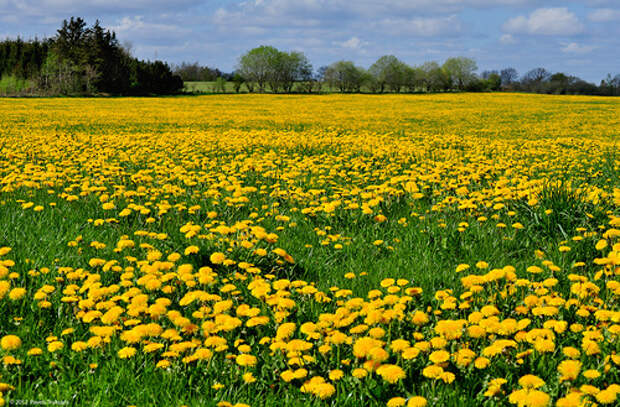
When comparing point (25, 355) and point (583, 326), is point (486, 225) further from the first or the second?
point (25, 355)

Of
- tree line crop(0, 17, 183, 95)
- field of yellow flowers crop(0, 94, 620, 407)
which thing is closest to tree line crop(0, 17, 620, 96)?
tree line crop(0, 17, 183, 95)

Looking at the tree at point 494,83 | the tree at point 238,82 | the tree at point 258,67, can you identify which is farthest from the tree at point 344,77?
the tree at point 494,83

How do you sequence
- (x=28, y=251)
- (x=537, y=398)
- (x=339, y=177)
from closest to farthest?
(x=537, y=398)
(x=28, y=251)
(x=339, y=177)

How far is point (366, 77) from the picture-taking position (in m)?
85.7

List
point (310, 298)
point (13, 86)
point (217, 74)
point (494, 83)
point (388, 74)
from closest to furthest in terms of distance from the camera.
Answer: point (310, 298), point (13, 86), point (388, 74), point (494, 83), point (217, 74)

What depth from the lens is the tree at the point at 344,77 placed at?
3349 inches

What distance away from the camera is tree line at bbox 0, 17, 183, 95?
57.9 metres

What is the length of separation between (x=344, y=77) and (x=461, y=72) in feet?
73.8

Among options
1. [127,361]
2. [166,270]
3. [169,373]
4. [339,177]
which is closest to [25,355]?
Result: [127,361]

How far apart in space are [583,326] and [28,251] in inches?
160

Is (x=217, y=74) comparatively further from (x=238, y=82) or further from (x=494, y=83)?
(x=494, y=83)

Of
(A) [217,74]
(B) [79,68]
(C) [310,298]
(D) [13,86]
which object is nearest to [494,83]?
(A) [217,74]

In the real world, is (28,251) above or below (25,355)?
above

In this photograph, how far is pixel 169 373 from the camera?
232 centimetres
